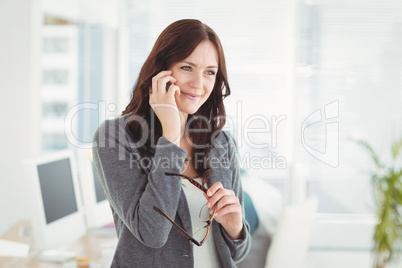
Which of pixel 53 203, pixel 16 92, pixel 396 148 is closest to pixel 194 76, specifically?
pixel 53 203

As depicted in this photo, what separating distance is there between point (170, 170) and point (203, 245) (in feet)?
0.86

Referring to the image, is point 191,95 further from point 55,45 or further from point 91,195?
point 55,45

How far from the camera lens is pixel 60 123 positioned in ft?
12.8

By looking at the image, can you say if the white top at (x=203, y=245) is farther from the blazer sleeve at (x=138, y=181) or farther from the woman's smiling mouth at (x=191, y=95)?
the woman's smiling mouth at (x=191, y=95)

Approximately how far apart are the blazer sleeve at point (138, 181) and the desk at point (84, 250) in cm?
95

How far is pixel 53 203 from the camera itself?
1.99 metres

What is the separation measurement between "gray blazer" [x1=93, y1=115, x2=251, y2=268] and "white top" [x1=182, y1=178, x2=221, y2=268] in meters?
0.03

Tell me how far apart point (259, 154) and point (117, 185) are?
2929 millimetres

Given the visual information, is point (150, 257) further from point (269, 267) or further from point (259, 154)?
point (259, 154)

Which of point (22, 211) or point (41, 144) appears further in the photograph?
point (41, 144)

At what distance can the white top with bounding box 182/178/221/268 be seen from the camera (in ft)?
3.90

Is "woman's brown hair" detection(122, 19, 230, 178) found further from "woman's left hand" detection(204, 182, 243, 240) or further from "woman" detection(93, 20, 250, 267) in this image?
"woman's left hand" detection(204, 182, 243, 240)

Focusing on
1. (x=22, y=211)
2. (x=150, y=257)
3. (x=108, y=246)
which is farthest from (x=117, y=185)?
(x=22, y=211)

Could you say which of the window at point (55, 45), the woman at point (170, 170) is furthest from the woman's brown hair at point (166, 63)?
the window at point (55, 45)
